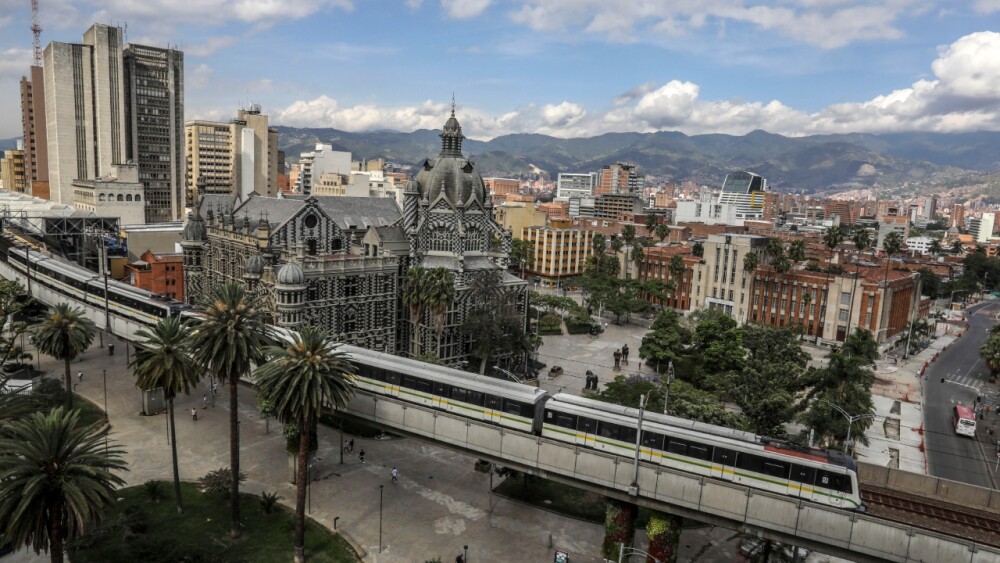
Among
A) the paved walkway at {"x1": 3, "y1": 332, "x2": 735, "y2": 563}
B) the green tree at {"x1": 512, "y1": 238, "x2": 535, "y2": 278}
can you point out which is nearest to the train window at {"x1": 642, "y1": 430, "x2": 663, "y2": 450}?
the paved walkway at {"x1": 3, "y1": 332, "x2": 735, "y2": 563}

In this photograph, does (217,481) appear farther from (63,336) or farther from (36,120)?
(36,120)

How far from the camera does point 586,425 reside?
131 feet

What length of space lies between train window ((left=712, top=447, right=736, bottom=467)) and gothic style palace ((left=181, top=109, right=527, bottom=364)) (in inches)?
1812

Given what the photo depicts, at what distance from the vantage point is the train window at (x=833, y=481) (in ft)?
112

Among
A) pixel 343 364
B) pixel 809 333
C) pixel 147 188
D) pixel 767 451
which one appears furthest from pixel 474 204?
pixel 147 188

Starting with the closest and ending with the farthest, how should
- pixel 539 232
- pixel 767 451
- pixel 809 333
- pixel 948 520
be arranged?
1. pixel 767 451
2. pixel 948 520
3. pixel 809 333
4. pixel 539 232

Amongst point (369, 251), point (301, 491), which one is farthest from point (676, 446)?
point (369, 251)

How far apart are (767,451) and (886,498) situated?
12886 mm

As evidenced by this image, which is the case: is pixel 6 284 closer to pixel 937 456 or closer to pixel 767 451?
pixel 767 451

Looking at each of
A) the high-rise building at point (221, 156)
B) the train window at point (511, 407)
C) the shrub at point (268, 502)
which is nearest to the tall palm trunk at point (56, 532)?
the shrub at point (268, 502)

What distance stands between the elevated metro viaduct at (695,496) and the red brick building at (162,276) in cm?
7492

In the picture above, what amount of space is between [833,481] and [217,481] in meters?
43.6

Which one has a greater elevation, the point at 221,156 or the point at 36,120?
the point at 36,120

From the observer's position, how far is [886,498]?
137ft
